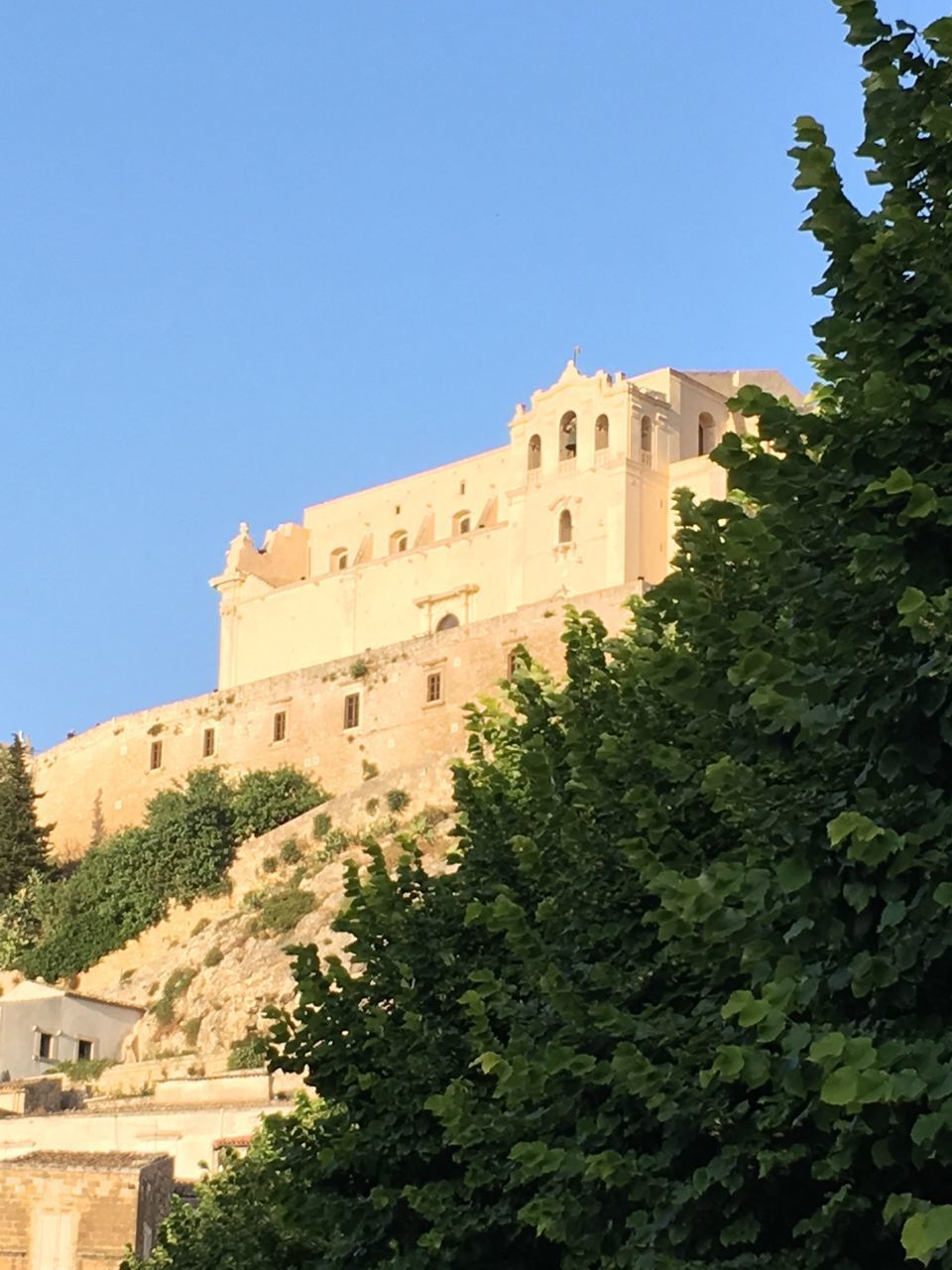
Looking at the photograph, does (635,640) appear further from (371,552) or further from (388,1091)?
(371,552)

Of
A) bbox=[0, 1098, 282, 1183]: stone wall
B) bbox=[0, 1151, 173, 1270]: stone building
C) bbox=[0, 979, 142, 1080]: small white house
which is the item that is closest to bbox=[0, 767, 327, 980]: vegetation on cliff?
bbox=[0, 979, 142, 1080]: small white house

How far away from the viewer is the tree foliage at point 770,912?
9742 millimetres

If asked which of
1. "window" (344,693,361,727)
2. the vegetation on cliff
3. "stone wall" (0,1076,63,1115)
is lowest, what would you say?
"stone wall" (0,1076,63,1115)

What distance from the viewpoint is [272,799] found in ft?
199

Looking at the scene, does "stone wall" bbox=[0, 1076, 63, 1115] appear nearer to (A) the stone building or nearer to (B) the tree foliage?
(A) the stone building

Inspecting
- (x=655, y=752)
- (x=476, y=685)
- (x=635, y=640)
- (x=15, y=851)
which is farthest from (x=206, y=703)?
(x=655, y=752)

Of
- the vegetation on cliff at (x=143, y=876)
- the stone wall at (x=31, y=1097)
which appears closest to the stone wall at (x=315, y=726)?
the vegetation on cliff at (x=143, y=876)

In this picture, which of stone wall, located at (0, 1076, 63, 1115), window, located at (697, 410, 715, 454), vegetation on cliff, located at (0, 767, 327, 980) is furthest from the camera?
window, located at (697, 410, 715, 454)

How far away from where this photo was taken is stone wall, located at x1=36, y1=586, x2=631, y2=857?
58969mm

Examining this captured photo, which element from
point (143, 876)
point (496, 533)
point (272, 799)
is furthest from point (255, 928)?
point (496, 533)

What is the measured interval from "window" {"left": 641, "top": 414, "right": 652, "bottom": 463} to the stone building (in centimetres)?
4266

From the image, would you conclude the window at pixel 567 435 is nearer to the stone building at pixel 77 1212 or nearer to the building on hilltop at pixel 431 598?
the building on hilltop at pixel 431 598

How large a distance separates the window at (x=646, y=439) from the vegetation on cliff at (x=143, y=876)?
1308 centimetres

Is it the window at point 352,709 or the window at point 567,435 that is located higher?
the window at point 567,435
